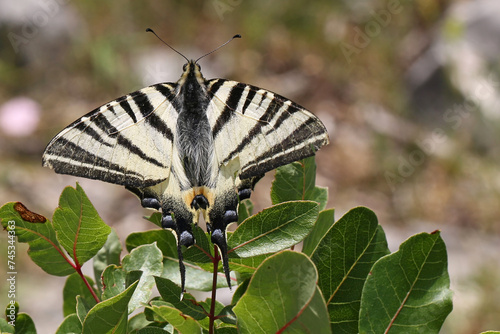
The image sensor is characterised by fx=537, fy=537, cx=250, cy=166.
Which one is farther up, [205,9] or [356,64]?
[205,9]

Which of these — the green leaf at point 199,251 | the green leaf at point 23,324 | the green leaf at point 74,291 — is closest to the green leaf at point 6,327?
the green leaf at point 23,324

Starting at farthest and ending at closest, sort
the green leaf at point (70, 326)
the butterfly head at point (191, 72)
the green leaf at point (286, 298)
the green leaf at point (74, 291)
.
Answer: the butterfly head at point (191, 72), the green leaf at point (74, 291), the green leaf at point (70, 326), the green leaf at point (286, 298)

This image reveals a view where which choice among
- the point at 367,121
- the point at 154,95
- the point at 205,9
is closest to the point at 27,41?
the point at 205,9

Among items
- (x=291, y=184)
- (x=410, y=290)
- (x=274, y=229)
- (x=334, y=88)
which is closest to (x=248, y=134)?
(x=291, y=184)

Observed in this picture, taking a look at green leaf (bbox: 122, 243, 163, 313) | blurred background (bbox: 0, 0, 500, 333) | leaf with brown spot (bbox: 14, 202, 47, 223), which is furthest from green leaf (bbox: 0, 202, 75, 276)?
blurred background (bbox: 0, 0, 500, 333)

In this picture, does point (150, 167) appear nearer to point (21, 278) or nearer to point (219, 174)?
point (219, 174)

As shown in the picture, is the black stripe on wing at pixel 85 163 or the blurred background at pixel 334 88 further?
the blurred background at pixel 334 88

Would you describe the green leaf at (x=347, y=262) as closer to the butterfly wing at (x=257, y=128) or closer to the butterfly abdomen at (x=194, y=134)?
the butterfly wing at (x=257, y=128)
